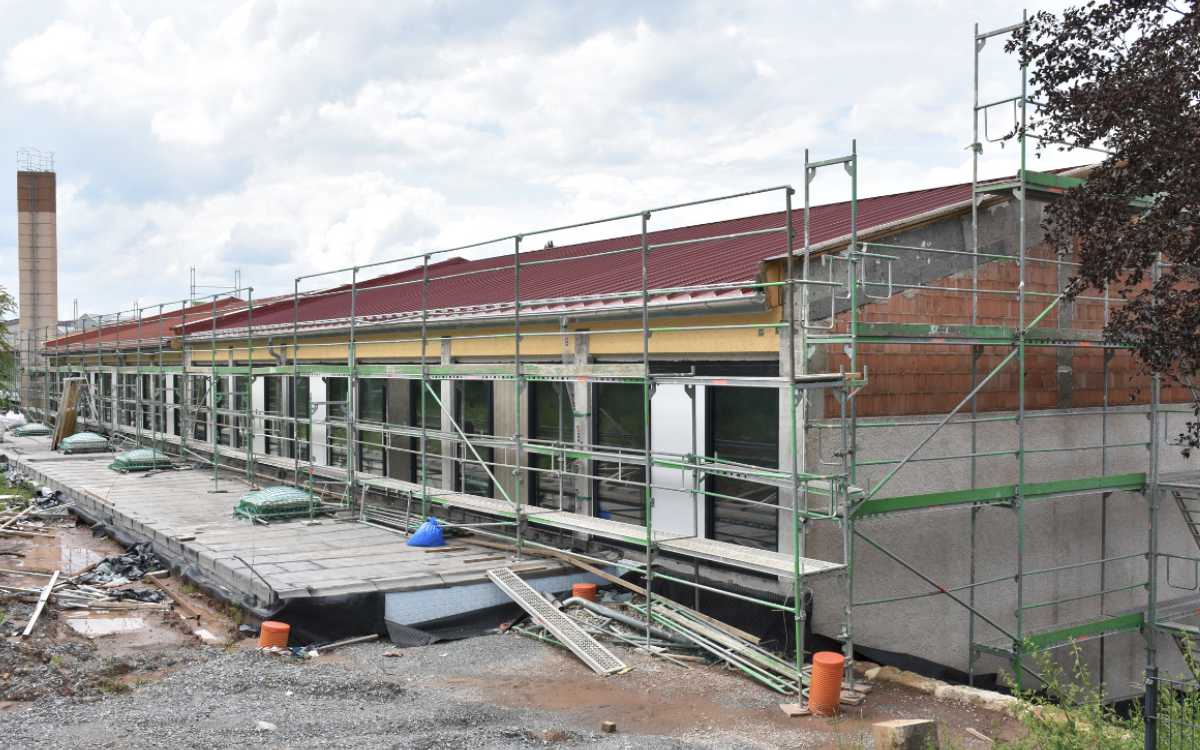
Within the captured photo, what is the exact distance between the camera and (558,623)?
10.3m

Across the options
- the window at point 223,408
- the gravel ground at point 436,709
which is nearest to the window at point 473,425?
the gravel ground at point 436,709

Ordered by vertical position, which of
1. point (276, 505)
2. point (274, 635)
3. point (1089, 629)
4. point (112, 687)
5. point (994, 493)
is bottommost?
point (1089, 629)

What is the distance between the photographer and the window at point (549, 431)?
13461mm

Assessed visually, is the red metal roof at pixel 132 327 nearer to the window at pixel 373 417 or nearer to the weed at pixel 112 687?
the window at pixel 373 417

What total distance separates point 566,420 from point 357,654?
14.7 feet

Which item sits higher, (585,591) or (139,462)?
(139,462)

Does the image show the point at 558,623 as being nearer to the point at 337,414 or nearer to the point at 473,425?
the point at 473,425

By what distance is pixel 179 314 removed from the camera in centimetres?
3488

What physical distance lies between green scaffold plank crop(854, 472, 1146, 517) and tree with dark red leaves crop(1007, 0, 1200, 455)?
44.0 inches

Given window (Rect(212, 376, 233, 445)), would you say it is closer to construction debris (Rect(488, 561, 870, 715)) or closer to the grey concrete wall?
construction debris (Rect(488, 561, 870, 715))

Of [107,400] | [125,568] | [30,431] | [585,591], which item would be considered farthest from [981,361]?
[30,431]

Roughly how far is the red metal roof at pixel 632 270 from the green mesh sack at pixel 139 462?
3.18 m

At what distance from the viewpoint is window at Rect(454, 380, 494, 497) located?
49.7ft

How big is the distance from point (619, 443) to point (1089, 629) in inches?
227
